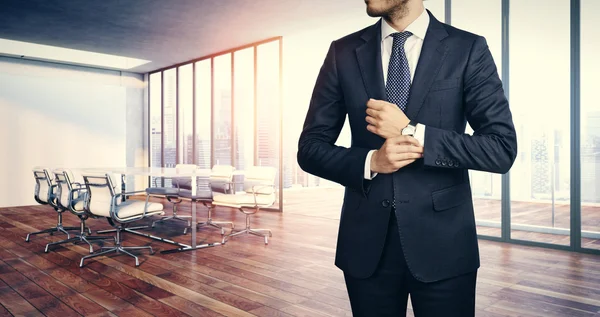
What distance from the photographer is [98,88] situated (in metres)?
11.2

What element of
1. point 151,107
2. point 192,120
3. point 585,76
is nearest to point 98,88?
point 151,107

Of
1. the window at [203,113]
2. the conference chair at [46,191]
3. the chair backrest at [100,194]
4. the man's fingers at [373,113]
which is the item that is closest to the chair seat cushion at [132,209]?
the chair backrest at [100,194]

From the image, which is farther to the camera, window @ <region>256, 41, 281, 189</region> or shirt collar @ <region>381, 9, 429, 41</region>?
window @ <region>256, 41, 281, 189</region>

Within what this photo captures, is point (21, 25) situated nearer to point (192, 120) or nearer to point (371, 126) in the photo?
point (192, 120)

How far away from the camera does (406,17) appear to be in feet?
3.54

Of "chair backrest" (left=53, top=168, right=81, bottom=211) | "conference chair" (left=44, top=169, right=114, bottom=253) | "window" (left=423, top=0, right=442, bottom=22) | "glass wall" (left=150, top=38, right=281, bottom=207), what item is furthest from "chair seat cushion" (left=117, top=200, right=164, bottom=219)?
"window" (left=423, top=0, right=442, bottom=22)

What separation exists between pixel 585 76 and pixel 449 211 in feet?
16.8

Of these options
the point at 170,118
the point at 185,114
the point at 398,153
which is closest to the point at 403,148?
the point at 398,153

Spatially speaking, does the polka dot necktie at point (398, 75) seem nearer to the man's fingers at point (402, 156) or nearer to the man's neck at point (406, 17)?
the man's neck at point (406, 17)

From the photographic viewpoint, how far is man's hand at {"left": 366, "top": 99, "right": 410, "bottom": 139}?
37.0 inches

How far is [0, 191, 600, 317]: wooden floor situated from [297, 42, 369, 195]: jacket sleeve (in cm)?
229

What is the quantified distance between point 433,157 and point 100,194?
173 inches

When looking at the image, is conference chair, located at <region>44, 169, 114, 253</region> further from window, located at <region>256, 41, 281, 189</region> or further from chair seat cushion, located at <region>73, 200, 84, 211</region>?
window, located at <region>256, 41, 281, 189</region>

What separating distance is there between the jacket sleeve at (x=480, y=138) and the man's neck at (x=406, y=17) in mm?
190
